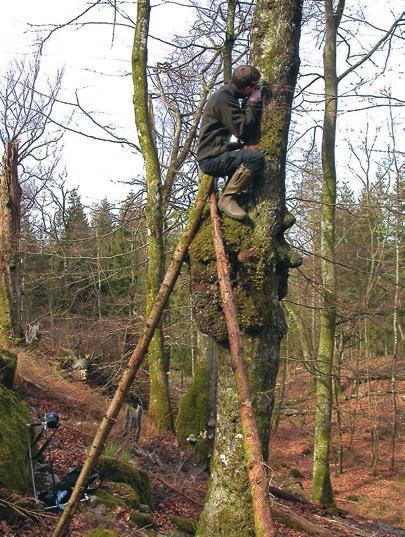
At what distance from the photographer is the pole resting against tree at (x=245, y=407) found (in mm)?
2990

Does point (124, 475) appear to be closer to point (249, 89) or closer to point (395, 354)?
point (249, 89)

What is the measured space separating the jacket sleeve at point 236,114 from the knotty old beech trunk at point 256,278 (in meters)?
0.18

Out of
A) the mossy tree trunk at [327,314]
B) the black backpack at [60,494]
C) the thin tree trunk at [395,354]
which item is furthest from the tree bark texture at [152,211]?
the black backpack at [60,494]

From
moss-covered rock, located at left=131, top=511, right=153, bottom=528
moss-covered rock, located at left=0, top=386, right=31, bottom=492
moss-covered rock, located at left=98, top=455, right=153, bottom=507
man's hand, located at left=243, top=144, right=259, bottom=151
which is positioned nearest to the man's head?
man's hand, located at left=243, top=144, right=259, bottom=151

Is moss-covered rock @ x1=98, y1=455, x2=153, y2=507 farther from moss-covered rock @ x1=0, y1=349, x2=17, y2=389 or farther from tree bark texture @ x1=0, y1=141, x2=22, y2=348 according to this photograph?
tree bark texture @ x1=0, y1=141, x2=22, y2=348

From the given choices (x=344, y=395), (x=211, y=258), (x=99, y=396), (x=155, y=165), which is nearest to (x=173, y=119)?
(x=155, y=165)

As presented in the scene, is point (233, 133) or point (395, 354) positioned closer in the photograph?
point (233, 133)

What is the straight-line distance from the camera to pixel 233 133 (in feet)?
15.5

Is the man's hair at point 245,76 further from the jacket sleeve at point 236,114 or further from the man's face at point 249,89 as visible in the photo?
the jacket sleeve at point 236,114

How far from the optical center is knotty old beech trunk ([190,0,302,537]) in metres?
4.51

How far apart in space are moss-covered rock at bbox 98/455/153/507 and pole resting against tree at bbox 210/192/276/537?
129 inches

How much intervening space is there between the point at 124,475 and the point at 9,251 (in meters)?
9.08

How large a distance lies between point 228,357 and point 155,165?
8.32 metres

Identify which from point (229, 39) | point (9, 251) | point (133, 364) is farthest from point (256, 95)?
point (9, 251)
